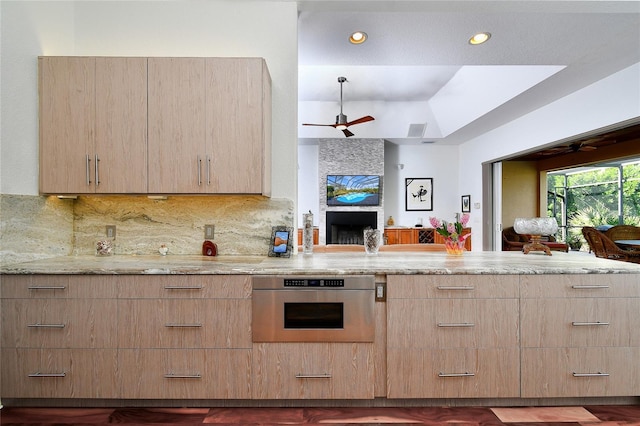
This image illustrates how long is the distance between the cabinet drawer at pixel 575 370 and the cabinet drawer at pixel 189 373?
5.40 feet

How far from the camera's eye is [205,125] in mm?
2182

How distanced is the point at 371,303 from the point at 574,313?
3.87ft

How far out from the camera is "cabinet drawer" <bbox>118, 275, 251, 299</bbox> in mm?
1880

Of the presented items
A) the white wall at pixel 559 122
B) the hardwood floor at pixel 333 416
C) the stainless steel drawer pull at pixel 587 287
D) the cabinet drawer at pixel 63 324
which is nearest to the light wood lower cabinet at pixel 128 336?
the cabinet drawer at pixel 63 324

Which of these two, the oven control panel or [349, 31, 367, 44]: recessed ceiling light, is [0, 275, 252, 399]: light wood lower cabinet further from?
[349, 31, 367, 44]: recessed ceiling light

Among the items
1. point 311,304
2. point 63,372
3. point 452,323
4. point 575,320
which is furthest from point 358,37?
point 63,372

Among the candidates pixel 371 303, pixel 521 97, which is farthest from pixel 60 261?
pixel 521 97

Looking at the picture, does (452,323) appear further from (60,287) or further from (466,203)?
(466,203)

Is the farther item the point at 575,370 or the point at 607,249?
the point at 607,249

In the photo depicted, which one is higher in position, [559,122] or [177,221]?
[559,122]

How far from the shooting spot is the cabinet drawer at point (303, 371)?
1890 millimetres

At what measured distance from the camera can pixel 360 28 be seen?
2760 mm

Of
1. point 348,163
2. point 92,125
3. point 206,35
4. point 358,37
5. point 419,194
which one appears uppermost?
point 358,37

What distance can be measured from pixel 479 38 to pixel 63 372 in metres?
3.95
